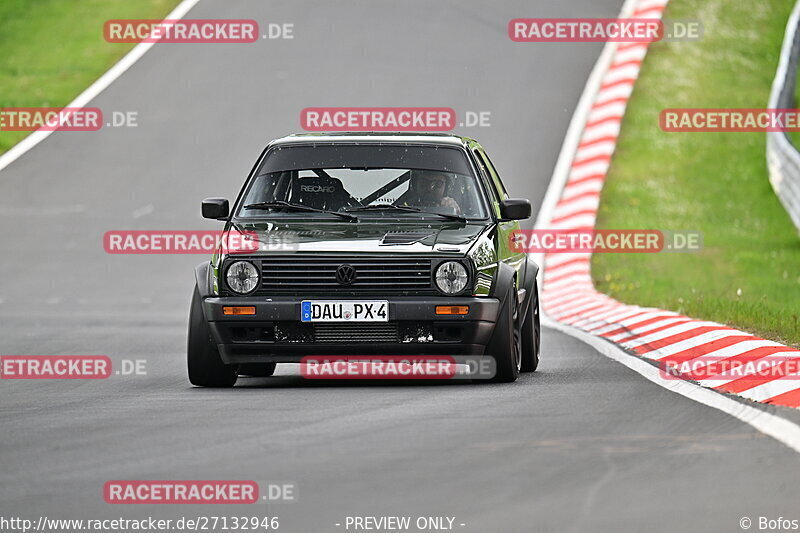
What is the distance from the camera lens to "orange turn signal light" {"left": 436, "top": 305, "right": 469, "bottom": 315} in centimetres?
1076

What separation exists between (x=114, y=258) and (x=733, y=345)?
1165cm

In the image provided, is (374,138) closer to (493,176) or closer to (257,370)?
(493,176)

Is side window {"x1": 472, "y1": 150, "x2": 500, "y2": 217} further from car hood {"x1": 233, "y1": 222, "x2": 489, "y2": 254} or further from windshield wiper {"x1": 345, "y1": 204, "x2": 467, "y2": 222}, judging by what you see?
car hood {"x1": 233, "y1": 222, "x2": 489, "y2": 254}

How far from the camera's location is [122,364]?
13.3 meters

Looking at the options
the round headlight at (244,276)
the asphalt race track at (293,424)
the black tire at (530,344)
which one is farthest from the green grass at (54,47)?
the round headlight at (244,276)

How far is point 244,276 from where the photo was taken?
11.0 meters

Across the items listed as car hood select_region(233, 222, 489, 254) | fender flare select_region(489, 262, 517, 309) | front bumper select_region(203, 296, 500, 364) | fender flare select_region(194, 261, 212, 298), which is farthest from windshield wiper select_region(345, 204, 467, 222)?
fender flare select_region(194, 261, 212, 298)

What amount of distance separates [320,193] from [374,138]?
734 mm

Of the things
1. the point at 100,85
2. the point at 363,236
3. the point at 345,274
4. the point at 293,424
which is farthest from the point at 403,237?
the point at 100,85

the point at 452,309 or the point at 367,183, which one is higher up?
the point at 367,183

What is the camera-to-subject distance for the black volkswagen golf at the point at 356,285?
35.4ft

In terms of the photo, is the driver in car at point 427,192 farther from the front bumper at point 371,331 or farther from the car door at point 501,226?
the front bumper at point 371,331

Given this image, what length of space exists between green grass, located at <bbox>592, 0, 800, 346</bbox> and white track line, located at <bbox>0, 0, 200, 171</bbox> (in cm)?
908

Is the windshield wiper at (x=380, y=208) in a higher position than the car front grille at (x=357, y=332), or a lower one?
higher
